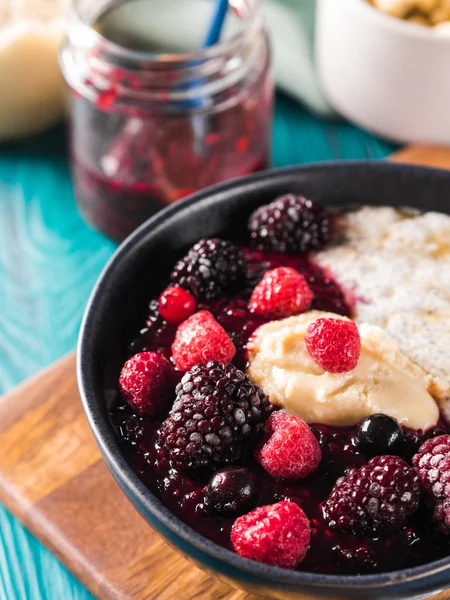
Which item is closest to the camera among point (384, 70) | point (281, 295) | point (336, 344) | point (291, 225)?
point (336, 344)

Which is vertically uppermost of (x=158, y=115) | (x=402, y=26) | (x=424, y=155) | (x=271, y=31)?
(x=402, y=26)

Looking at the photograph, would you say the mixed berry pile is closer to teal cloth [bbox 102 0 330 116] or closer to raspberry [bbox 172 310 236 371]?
raspberry [bbox 172 310 236 371]

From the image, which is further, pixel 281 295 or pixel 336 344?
pixel 281 295

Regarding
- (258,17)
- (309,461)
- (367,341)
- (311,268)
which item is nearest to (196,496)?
(309,461)

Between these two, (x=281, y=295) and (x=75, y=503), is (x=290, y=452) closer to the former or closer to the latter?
(x=281, y=295)

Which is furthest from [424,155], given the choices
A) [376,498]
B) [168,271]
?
[376,498]

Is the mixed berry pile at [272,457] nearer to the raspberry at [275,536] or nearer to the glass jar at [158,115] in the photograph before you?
the raspberry at [275,536]

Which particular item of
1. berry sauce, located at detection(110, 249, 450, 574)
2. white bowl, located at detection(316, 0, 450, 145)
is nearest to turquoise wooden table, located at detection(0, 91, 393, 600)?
white bowl, located at detection(316, 0, 450, 145)

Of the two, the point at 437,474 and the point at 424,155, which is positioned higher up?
the point at 437,474

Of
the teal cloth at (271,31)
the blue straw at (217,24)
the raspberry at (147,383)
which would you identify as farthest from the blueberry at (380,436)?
the teal cloth at (271,31)
